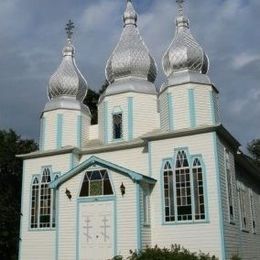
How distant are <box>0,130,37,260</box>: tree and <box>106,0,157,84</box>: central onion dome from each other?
10.1 metres

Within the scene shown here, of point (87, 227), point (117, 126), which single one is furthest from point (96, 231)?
→ point (117, 126)

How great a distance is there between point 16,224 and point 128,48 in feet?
40.4

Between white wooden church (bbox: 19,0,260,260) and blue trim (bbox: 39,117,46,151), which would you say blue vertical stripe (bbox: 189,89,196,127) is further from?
blue trim (bbox: 39,117,46,151)

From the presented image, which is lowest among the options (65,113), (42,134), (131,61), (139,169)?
(139,169)

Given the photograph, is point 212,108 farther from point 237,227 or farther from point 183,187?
point 237,227

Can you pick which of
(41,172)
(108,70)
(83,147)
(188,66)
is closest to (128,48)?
(108,70)

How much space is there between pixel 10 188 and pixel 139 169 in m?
13.0

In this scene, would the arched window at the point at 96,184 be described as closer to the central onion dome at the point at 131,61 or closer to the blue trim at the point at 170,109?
the blue trim at the point at 170,109

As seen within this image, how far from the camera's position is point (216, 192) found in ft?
58.5

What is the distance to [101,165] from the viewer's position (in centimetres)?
1944

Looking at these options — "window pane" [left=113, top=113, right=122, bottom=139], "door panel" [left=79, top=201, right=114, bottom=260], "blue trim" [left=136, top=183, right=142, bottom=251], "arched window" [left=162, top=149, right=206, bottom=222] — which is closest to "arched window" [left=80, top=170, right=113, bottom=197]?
"door panel" [left=79, top=201, right=114, bottom=260]

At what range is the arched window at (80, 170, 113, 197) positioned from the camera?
63.2ft

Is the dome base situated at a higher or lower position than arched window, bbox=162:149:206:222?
higher

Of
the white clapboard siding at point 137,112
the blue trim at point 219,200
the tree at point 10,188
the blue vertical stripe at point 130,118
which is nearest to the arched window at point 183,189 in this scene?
the blue trim at point 219,200
